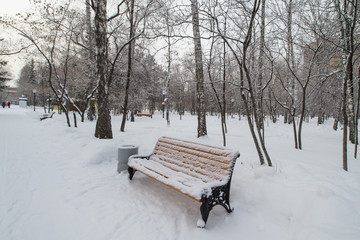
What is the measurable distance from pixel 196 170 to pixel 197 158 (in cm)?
23

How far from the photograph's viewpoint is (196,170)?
10.2 feet

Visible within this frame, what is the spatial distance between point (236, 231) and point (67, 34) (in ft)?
38.9

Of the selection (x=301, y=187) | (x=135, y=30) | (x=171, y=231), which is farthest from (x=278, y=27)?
(x=135, y=30)

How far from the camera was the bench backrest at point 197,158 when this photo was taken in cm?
273

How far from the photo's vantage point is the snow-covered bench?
2369 mm

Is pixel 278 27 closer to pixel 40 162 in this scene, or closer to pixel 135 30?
pixel 135 30

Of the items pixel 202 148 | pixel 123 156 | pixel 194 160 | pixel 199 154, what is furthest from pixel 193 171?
pixel 123 156

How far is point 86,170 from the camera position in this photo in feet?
14.0

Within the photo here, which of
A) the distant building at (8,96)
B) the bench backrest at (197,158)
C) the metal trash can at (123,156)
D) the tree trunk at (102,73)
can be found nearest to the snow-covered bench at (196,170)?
the bench backrest at (197,158)

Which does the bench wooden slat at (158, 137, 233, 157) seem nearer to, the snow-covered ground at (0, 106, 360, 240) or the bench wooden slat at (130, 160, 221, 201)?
the bench wooden slat at (130, 160, 221, 201)

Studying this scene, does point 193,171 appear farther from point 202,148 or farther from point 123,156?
point 123,156

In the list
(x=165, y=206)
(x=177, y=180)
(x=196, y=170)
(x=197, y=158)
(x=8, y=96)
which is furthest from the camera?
(x=8, y=96)

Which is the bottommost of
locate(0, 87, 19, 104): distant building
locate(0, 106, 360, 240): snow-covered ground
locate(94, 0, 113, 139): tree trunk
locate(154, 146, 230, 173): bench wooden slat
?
locate(0, 106, 360, 240): snow-covered ground

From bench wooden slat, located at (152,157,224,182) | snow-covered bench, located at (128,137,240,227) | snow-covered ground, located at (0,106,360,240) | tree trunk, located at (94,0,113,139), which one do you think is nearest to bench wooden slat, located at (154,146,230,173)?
snow-covered bench, located at (128,137,240,227)
